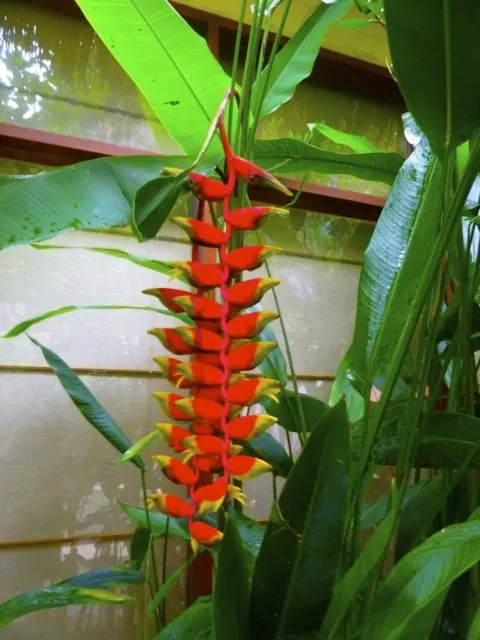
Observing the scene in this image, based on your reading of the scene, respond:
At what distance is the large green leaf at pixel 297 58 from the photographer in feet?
1.93

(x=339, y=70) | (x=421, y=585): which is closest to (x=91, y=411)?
(x=421, y=585)

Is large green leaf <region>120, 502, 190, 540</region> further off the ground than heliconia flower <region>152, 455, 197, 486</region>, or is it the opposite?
heliconia flower <region>152, 455, 197, 486</region>

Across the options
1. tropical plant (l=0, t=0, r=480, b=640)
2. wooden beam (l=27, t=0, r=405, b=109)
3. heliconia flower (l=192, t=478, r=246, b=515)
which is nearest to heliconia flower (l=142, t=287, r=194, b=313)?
tropical plant (l=0, t=0, r=480, b=640)

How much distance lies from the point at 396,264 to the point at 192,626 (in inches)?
12.8

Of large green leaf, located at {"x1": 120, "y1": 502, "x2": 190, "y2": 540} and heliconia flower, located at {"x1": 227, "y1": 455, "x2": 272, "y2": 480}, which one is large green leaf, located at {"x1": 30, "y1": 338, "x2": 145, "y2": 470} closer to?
large green leaf, located at {"x1": 120, "y1": 502, "x2": 190, "y2": 540}

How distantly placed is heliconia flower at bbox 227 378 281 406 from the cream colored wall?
617 mm

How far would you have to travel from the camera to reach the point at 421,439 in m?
0.46

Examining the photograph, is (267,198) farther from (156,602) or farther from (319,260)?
(156,602)

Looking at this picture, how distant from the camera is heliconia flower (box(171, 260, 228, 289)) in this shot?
35cm

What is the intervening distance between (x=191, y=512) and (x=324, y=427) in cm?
9

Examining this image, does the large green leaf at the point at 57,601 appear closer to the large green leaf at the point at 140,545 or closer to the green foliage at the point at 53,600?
the green foliage at the point at 53,600

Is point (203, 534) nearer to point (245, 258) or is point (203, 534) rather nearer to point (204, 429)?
point (204, 429)

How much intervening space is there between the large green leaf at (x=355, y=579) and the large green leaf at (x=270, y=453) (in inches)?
10.2

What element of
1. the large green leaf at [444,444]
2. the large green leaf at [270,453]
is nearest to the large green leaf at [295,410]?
the large green leaf at [270,453]
